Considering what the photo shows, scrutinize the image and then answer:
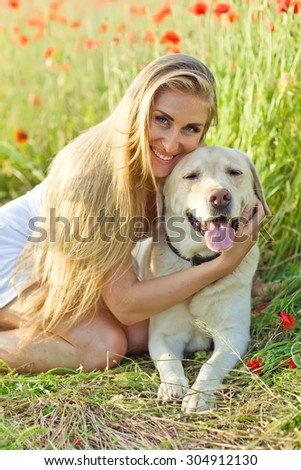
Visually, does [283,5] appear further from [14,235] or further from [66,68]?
[66,68]

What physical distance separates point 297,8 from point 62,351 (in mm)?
2246

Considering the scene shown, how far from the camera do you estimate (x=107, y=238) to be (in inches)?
119

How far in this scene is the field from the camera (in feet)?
8.18

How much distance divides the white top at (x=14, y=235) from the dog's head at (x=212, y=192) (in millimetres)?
776

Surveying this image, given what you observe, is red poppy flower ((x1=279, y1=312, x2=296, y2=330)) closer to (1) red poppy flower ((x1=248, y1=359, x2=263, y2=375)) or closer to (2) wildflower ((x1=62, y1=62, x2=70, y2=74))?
(1) red poppy flower ((x1=248, y1=359, x2=263, y2=375))

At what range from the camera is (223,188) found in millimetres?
2826

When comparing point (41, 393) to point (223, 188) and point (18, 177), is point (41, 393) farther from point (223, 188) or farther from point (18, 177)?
point (18, 177)

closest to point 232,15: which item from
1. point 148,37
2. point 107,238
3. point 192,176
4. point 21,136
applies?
point 148,37

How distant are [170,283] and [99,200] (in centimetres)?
52

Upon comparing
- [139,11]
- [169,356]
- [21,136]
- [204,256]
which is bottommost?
[169,356]

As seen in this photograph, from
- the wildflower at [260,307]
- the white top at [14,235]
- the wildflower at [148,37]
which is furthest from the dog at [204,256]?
the wildflower at [148,37]

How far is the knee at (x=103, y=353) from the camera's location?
10.1 ft

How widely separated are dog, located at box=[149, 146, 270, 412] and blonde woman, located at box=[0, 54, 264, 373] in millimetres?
102

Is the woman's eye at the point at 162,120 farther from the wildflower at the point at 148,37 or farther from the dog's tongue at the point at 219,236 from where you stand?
the wildflower at the point at 148,37
